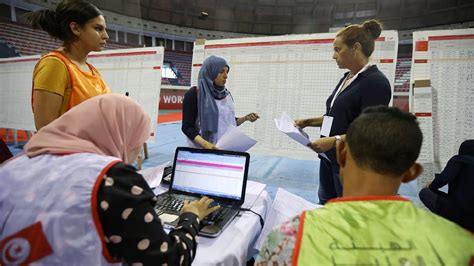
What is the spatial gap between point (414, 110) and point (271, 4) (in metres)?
10.2

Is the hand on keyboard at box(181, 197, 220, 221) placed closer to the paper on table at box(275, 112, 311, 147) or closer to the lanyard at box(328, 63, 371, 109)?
the paper on table at box(275, 112, 311, 147)

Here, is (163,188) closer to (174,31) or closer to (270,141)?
(270,141)

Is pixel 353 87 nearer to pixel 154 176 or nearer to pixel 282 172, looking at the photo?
pixel 154 176

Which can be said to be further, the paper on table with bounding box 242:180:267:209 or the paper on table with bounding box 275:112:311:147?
the paper on table with bounding box 275:112:311:147

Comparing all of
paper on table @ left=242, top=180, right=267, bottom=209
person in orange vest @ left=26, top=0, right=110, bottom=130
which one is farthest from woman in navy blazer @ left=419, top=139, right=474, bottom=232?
person in orange vest @ left=26, top=0, right=110, bottom=130

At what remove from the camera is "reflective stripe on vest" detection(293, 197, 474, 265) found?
0.44m

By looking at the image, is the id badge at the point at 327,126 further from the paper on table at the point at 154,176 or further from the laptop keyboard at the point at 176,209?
the paper on table at the point at 154,176

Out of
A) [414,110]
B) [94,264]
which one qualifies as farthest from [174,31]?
[94,264]

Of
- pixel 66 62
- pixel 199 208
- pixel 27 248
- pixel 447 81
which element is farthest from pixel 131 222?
pixel 447 81

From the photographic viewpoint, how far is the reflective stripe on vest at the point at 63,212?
542 mm

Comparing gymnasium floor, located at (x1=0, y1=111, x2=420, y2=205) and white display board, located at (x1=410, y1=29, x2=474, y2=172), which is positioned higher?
white display board, located at (x1=410, y1=29, x2=474, y2=172)

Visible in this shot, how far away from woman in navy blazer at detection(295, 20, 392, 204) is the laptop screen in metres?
0.40

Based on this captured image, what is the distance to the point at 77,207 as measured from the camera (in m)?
0.54

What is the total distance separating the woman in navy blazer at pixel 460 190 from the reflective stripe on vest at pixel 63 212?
1588 mm
